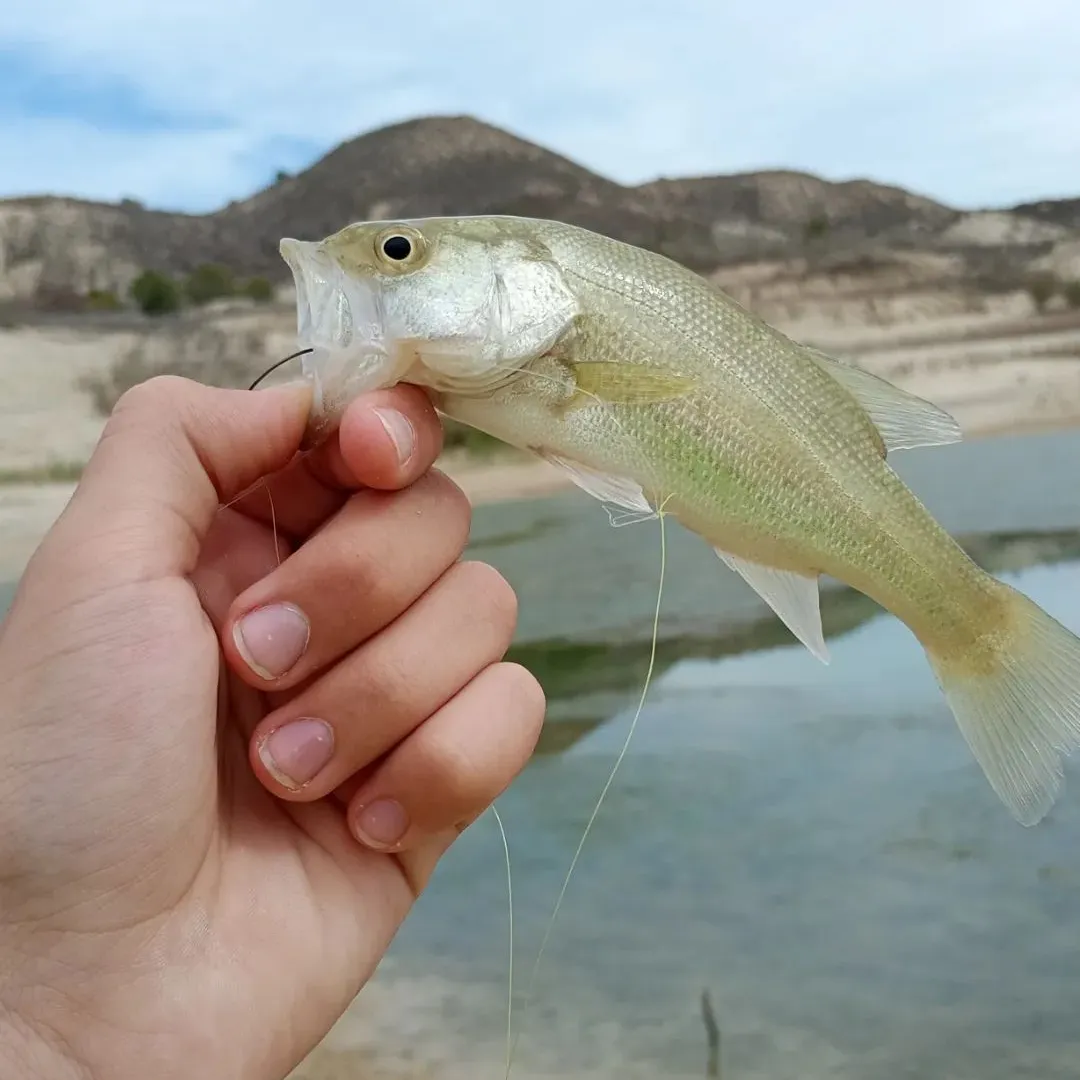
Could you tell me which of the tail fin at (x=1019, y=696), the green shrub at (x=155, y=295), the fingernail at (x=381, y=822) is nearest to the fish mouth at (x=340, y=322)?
the fingernail at (x=381, y=822)

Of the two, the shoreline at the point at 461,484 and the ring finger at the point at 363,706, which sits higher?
the ring finger at the point at 363,706

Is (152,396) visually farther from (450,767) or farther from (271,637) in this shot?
(450,767)

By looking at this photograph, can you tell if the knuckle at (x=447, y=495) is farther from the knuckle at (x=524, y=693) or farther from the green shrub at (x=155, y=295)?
the green shrub at (x=155, y=295)

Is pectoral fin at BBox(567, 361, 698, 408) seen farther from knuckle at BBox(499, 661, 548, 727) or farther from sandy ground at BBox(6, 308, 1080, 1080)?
sandy ground at BBox(6, 308, 1080, 1080)

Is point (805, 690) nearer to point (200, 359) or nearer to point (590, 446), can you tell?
point (590, 446)

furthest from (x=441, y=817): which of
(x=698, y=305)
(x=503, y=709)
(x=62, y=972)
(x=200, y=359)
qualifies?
(x=200, y=359)

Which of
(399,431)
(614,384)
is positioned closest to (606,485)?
(614,384)

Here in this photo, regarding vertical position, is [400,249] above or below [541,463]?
above
